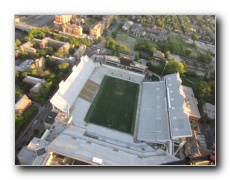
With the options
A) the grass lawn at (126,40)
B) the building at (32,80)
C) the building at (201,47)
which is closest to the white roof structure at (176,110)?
the grass lawn at (126,40)

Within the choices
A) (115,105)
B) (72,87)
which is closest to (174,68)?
(115,105)

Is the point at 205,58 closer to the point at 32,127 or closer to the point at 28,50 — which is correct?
the point at 28,50

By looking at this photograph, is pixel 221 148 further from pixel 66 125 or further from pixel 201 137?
pixel 66 125

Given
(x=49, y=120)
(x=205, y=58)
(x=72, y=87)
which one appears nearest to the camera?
(x=49, y=120)

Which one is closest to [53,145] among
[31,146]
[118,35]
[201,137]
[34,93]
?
[31,146]

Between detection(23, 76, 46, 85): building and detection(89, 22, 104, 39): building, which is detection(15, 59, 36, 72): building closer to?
detection(23, 76, 46, 85): building

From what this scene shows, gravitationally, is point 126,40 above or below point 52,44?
above
